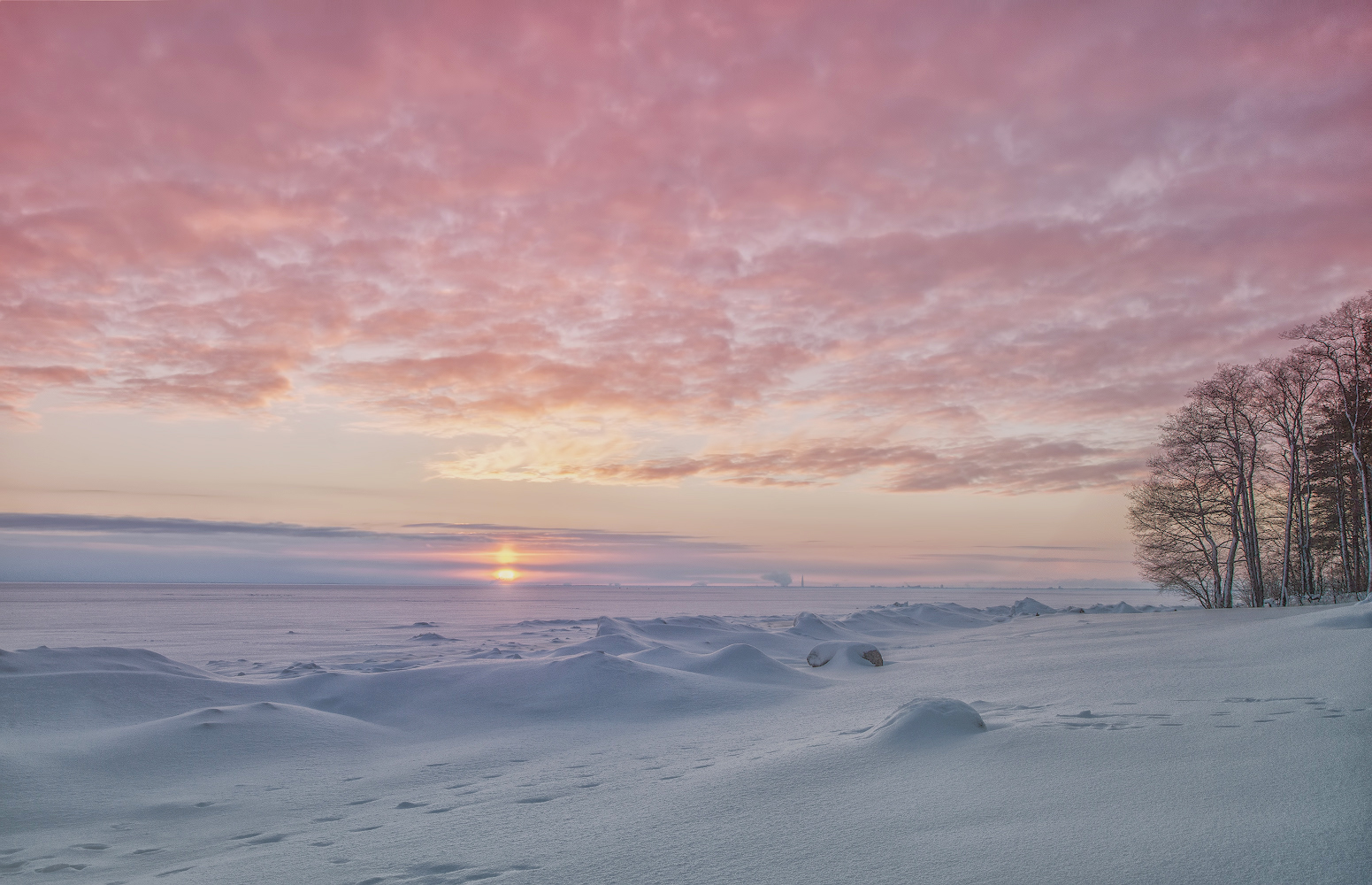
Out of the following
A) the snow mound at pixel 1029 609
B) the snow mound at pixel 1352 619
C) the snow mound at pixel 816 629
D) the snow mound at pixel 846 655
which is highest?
the snow mound at pixel 1352 619

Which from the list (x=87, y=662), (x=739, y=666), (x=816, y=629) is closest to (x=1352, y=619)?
(x=739, y=666)

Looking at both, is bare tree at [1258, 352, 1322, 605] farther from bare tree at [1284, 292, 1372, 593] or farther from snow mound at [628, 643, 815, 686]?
snow mound at [628, 643, 815, 686]

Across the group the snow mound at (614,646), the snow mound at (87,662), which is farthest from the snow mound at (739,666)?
the snow mound at (87,662)

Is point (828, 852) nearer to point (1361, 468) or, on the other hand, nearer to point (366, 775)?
point (366, 775)

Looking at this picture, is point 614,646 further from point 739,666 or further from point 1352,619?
point 1352,619

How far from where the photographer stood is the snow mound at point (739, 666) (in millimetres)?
13438

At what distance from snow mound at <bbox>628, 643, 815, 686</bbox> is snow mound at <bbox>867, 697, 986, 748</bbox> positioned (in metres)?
7.29

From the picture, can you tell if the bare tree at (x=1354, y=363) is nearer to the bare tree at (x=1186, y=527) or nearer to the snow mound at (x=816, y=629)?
the bare tree at (x=1186, y=527)

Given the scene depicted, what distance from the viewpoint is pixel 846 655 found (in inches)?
634

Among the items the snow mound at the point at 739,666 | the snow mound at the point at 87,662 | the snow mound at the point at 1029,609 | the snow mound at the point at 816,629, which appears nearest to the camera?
the snow mound at the point at 87,662

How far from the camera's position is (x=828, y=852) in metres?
3.72

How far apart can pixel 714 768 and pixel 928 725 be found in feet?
6.26

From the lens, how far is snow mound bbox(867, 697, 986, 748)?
5.71 meters

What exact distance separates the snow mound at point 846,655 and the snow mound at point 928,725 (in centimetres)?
1009
